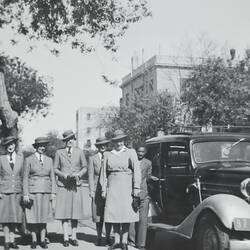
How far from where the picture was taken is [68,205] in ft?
28.3

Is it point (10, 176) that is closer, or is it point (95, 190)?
point (10, 176)

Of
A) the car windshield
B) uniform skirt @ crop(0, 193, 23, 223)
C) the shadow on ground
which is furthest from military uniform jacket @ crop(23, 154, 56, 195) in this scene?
the car windshield

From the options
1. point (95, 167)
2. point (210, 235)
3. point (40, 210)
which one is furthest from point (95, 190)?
Answer: point (210, 235)

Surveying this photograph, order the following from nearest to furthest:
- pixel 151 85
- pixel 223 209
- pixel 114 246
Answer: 1. pixel 223 209
2. pixel 114 246
3. pixel 151 85

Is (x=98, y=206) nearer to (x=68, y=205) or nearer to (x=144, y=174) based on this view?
(x=68, y=205)

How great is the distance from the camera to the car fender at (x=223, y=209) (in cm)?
626

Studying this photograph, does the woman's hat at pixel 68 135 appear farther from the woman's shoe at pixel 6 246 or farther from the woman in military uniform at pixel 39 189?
the woman's shoe at pixel 6 246

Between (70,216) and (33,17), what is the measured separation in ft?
24.3

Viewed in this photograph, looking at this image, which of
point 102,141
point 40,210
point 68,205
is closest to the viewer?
point 40,210

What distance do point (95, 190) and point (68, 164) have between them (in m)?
0.81

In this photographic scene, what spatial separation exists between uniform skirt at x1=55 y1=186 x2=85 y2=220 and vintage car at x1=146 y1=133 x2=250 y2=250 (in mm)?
1288

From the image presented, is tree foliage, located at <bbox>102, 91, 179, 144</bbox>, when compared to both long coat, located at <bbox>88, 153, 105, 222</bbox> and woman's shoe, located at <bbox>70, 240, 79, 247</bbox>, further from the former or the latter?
woman's shoe, located at <bbox>70, 240, 79, 247</bbox>

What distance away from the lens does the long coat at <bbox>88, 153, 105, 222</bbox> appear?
8945mm

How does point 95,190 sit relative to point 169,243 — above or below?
above
